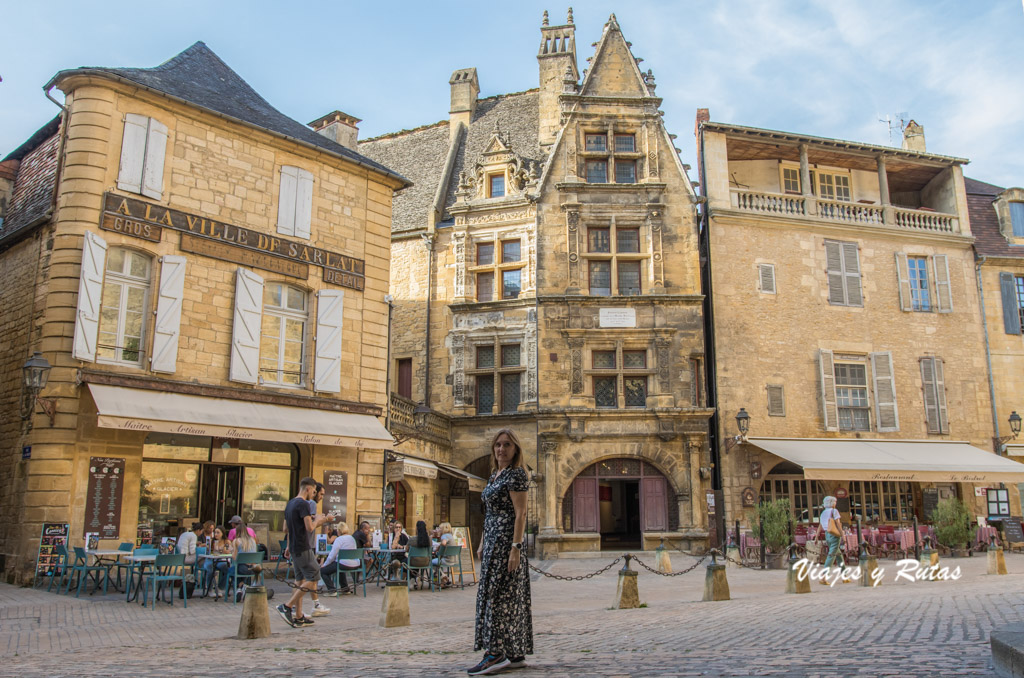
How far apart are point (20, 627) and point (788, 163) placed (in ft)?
65.1

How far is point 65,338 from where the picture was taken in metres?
11.5

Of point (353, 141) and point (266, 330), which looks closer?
point (266, 330)

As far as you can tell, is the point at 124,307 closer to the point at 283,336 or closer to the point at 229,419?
the point at 229,419

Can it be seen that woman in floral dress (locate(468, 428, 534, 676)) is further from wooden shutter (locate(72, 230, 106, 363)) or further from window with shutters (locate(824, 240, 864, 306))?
window with shutters (locate(824, 240, 864, 306))

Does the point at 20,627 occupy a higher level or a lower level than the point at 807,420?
lower

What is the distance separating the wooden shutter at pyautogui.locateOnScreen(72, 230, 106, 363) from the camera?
1150cm

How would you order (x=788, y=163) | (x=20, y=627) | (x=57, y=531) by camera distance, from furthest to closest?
(x=788, y=163), (x=57, y=531), (x=20, y=627)

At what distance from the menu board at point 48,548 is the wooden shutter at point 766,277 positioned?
50.6 ft

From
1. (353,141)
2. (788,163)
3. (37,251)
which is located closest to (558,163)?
(353,141)

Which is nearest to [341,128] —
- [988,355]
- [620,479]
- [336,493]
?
[336,493]

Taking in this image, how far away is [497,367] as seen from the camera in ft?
65.5

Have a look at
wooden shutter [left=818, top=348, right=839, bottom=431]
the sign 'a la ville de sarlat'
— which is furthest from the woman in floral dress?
wooden shutter [left=818, top=348, right=839, bottom=431]

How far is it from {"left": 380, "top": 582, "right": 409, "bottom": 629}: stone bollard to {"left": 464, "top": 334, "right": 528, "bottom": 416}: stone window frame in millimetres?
11740

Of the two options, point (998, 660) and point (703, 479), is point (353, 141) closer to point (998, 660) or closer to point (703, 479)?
point (703, 479)
